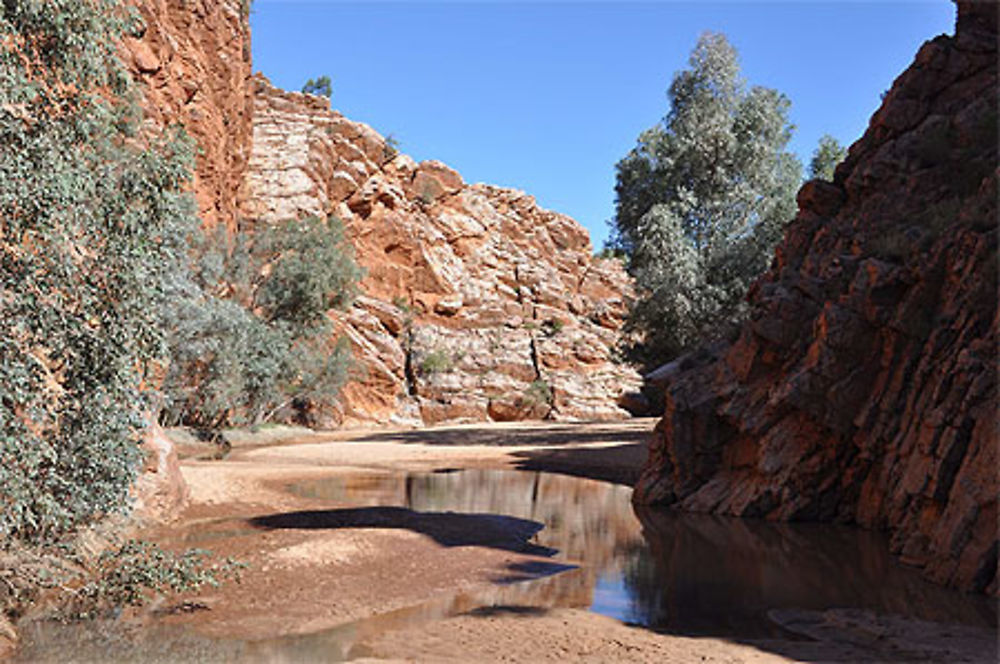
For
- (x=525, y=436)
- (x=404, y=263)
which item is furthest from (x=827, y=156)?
(x=404, y=263)

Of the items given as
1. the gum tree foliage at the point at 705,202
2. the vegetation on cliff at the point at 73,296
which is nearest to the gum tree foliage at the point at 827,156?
the gum tree foliage at the point at 705,202

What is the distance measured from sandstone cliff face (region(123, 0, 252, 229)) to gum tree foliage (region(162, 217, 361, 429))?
288 cm

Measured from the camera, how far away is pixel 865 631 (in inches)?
303

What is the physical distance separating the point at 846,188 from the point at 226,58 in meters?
29.9

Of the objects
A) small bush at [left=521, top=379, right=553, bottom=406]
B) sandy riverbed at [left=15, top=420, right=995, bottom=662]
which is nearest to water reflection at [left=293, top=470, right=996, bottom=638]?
sandy riverbed at [left=15, top=420, right=995, bottom=662]

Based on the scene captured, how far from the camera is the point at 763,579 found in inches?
406

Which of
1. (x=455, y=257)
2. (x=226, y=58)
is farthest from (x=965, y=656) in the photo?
(x=455, y=257)

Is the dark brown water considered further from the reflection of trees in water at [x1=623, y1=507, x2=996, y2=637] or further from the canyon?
the canyon

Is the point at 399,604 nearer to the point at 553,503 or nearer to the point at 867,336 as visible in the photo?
the point at 553,503

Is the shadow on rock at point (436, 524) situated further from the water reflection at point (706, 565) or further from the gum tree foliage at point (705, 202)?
the gum tree foliage at point (705, 202)

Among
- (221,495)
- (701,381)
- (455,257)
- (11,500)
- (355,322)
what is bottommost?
(221,495)

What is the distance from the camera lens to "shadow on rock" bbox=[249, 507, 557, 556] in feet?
40.5

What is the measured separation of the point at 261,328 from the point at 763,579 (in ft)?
87.0

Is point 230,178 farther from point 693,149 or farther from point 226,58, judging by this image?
point 693,149
